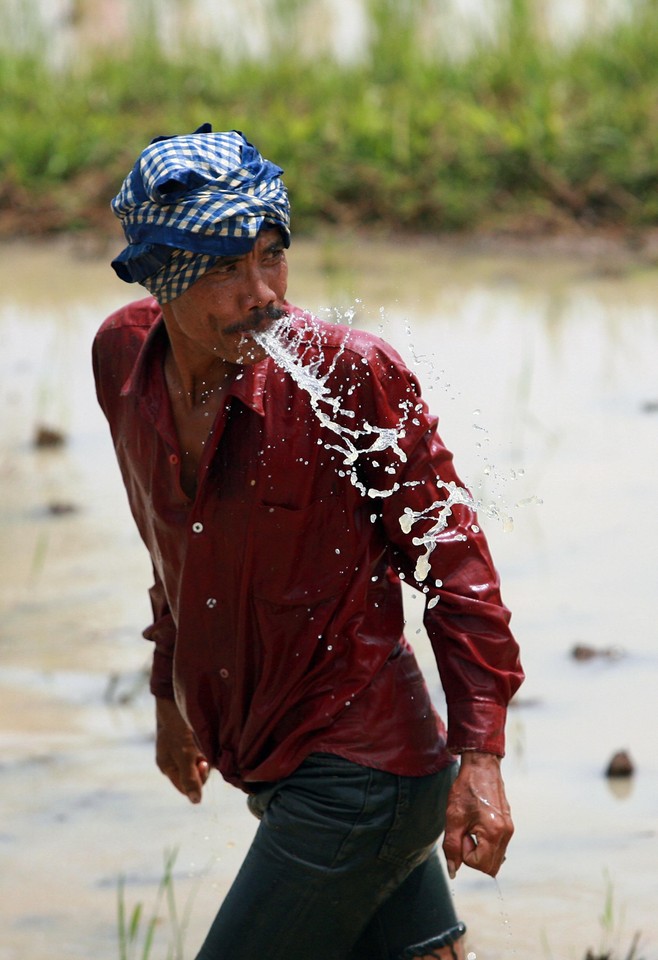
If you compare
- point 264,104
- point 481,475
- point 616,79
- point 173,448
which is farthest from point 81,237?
point 173,448

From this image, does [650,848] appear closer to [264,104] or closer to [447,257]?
[447,257]

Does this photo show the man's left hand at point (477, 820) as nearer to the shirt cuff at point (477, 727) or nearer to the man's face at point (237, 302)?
the shirt cuff at point (477, 727)

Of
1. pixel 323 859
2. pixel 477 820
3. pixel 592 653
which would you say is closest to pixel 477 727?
pixel 477 820

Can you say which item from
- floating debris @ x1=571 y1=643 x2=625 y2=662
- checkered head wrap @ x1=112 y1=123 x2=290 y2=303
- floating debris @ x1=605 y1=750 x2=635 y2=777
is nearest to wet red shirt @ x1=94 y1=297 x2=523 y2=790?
checkered head wrap @ x1=112 y1=123 x2=290 y2=303

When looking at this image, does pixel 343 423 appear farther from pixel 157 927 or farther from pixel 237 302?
pixel 157 927

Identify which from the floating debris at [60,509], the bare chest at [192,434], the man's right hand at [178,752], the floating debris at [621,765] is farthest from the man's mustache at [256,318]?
the floating debris at [60,509]

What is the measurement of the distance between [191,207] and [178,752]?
0.94 meters

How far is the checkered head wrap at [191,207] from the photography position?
2242 millimetres

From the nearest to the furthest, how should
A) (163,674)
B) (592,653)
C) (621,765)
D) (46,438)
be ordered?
(163,674)
(621,765)
(592,653)
(46,438)

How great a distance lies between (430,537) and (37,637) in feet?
8.22

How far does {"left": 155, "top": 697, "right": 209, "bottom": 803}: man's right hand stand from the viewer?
9.05 feet

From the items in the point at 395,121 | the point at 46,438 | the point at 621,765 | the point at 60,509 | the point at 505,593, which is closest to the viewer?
the point at 621,765

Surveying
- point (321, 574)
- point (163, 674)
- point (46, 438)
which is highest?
point (321, 574)

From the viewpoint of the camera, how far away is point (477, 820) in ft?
7.38
